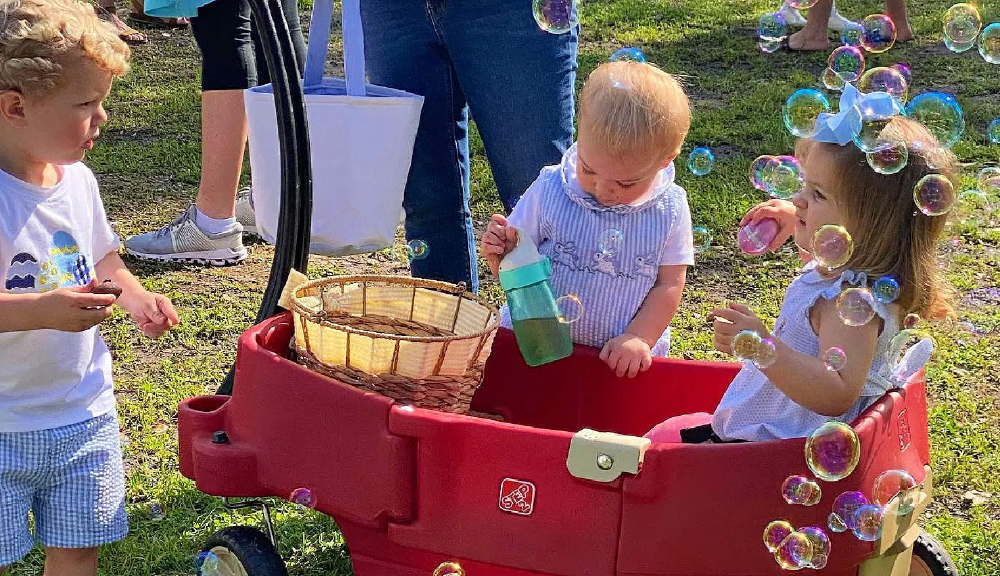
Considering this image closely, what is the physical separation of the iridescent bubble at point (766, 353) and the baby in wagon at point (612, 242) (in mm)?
461

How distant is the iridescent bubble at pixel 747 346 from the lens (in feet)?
5.69

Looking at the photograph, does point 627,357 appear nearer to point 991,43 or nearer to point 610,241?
point 610,241

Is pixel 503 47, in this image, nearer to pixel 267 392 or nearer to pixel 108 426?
pixel 267 392

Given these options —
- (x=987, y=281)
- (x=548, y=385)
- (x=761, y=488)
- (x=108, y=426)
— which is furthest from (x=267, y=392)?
(x=987, y=281)

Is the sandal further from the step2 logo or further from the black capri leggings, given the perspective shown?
the step2 logo

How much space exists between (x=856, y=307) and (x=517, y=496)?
575 millimetres

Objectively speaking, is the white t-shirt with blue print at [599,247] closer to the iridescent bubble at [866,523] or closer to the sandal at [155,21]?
the iridescent bubble at [866,523]

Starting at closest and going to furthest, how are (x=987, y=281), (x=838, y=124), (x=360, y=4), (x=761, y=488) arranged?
(x=761, y=488) → (x=838, y=124) → (x=360, y=4) → (x=987, y=281)

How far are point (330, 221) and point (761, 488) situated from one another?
1248 millimetres

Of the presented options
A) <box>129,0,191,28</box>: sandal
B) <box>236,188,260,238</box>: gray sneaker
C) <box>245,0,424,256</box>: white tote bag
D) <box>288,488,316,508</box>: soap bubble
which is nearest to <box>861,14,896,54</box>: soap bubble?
<box>245,0,424,256</box>: white tote bag

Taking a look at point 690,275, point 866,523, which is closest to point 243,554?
point 866,523

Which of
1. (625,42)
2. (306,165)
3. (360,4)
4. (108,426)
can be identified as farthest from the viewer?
(625,42)

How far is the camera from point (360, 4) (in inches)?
100

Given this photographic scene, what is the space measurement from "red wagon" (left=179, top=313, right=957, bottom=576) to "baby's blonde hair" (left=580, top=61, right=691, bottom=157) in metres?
0.57
